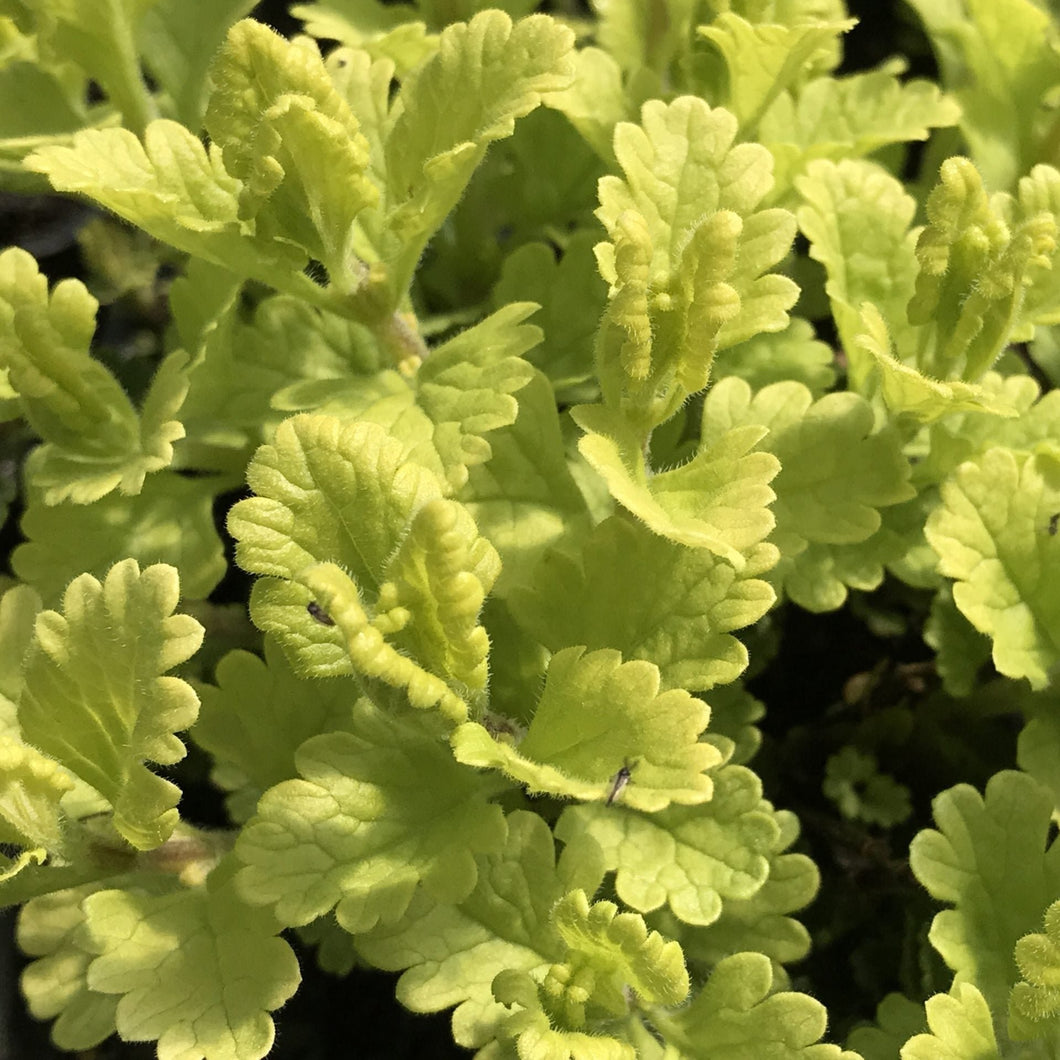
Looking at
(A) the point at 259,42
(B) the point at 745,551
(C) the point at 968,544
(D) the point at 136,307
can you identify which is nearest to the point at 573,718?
(B) the point at 745,551

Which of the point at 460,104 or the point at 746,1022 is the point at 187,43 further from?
the point at 746,1022

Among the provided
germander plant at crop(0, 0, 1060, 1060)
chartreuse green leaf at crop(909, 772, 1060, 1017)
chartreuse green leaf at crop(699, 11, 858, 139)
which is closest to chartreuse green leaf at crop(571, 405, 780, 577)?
germander plant at crop(0, 0, 1060, 1060)

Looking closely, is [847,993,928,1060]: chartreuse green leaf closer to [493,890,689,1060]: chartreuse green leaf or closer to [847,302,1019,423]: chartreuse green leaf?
[493,890,689,1060]: chartreuse green leaf

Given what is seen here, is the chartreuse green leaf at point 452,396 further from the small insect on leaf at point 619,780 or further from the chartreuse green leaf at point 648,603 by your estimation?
the small insect on leaf at point 619,780

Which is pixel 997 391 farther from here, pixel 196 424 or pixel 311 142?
pixel 196 424

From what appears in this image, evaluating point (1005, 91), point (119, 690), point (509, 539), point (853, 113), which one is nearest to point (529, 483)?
point (509, 539)

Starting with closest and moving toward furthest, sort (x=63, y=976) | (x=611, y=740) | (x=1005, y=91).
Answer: (x=611, y=740)
(x=63, y=976)
(x=1005, y=91)
